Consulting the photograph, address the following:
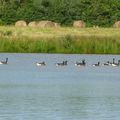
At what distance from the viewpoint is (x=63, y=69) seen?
36781 mm

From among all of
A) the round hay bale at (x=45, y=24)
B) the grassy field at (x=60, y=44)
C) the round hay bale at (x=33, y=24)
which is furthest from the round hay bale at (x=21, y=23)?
the grassy field at (x=60, y=44)

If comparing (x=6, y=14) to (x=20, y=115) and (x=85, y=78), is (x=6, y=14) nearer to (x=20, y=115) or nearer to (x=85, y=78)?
(x=85, y=78)

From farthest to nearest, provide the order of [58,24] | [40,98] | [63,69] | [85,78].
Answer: [58,24]
[63,69]
[85,78]
[40,98]

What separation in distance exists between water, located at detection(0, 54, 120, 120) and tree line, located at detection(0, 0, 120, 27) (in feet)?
75.6


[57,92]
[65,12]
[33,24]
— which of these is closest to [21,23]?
[33,24]

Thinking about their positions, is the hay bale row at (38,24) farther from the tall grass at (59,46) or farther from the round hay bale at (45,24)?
the tall grass at (59,46)

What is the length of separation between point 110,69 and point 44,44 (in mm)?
7988

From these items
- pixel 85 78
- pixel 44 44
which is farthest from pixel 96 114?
pixel 44 44

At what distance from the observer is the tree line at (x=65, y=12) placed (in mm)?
62844

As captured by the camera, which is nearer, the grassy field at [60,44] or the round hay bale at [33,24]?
the grassy field at [60,44]

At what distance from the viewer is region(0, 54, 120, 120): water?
21.9 m

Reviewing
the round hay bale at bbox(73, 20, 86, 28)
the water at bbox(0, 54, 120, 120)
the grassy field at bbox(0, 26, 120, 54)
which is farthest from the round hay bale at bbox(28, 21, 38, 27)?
the water at bbox(0, 54, 120, 120)

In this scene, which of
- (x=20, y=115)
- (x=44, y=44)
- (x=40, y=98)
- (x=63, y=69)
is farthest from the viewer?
(x=44, y=44)

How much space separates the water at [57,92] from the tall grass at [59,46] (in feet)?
15.4
